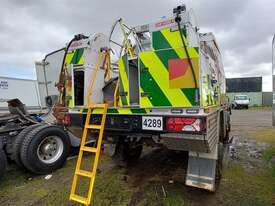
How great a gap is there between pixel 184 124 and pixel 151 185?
4.98ft

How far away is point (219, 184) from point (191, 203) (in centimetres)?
81

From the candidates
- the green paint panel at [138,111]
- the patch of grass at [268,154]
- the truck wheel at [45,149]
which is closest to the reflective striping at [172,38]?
the green paint panel at [138,111]

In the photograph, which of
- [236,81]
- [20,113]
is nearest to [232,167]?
[20,113]

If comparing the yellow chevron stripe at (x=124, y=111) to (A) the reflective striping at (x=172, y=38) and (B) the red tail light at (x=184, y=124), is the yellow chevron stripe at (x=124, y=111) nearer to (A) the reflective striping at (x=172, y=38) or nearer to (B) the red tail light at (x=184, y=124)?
(B) the red tail light at (x=184, y=124)

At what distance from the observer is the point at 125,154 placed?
4.39m

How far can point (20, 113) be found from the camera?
5.09 m

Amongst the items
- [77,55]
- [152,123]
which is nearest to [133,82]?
[152,123]

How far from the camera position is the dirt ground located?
3.09 metres

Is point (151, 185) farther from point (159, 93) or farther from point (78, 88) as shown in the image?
point (78, 88)

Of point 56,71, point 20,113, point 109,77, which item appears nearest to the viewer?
point 109,77

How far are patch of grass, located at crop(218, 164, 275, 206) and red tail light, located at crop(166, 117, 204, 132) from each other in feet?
4.07

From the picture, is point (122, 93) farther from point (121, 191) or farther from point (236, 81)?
point (236, 81)

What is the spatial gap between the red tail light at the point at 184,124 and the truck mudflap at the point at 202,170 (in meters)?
0.60

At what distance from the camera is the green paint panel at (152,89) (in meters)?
2.77
